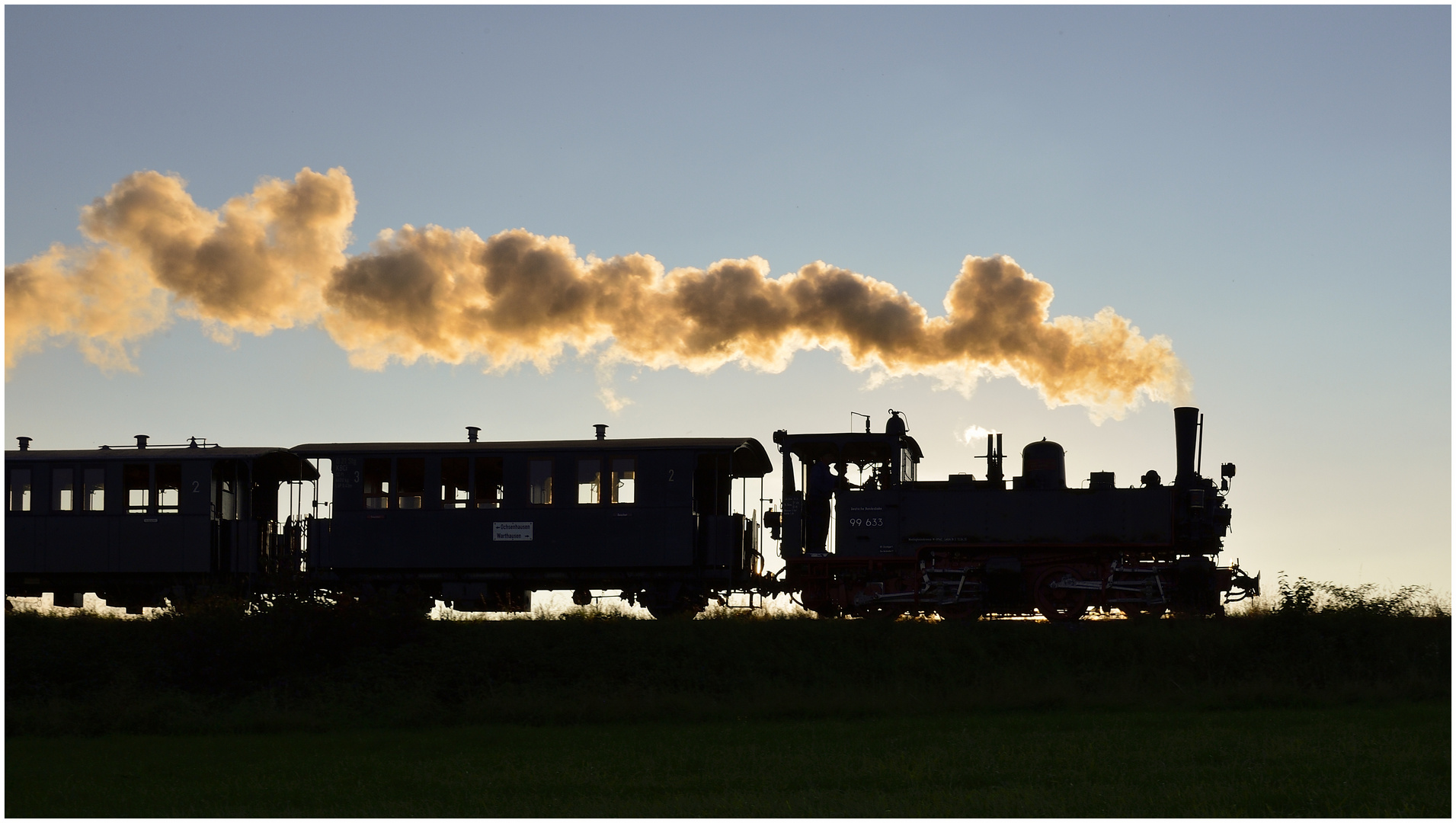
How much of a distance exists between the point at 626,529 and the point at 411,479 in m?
3.80

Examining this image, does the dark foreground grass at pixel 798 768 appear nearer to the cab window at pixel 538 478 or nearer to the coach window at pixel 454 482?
the cab window at pixel 538 478

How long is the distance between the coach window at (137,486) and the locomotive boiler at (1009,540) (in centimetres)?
1078

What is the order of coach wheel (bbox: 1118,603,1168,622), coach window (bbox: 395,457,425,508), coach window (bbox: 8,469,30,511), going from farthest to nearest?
coach window (bbox: 8,469,30,511) < coach window (bbox: 395,457,425,508) < coach wheel (bbox: 1118,603,1168,622)

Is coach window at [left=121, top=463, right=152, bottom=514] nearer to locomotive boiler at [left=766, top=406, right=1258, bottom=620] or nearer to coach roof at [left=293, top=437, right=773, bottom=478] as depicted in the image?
coach roof at [left=293, top=437, right=773, bottom=478]

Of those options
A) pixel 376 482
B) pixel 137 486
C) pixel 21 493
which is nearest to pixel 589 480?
pixel 376 482

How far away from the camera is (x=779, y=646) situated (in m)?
21.5

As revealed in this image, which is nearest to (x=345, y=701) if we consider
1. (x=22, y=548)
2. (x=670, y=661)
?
(x=670, y=661)

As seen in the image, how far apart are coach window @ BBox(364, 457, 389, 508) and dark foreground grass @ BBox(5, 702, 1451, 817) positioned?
5.79 m

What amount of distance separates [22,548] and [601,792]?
15.3m

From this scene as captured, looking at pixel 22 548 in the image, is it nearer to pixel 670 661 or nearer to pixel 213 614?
pixel 213 614

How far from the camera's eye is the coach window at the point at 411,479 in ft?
78.3

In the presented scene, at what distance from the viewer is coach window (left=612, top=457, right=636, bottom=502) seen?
2333cm

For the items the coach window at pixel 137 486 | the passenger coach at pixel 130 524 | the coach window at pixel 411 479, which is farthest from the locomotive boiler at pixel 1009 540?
the coach window at pixel 137 486

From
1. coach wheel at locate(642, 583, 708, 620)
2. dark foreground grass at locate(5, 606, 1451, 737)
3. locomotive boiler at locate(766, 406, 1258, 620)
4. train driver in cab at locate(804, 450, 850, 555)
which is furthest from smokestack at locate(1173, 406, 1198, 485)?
coach wheel at locate(642, 583, 708, 620)
